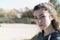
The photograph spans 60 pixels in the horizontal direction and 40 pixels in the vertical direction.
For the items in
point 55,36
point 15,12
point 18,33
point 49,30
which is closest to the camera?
point 55,36

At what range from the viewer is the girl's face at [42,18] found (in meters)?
2.49

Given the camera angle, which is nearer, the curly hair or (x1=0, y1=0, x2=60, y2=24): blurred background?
the curly hair

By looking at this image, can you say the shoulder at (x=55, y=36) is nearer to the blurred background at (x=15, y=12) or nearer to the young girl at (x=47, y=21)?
the young girl at (x=47, y=21)

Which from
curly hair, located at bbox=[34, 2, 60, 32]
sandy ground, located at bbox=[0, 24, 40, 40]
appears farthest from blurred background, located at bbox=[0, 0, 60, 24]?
curly hair, located at bbox=[34, 2, 60, 32]

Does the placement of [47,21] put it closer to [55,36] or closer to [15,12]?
[55,36]

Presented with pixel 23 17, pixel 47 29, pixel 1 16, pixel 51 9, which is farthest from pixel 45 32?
pixel 1 16

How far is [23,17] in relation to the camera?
75.9ft

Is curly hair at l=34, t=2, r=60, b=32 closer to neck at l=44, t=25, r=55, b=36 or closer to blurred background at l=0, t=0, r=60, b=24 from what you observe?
neck at l=44, t=25, r=55, b=36

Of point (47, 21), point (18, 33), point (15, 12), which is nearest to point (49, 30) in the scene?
point (47, 21)

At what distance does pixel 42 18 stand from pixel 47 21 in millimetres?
59

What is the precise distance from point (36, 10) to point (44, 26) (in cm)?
19

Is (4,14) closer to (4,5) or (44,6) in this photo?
(4,5)

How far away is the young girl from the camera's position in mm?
2500

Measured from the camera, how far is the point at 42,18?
2.54 m
